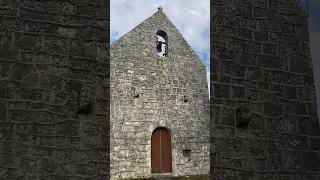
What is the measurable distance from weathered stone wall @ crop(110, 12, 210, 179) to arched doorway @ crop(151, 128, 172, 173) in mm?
200

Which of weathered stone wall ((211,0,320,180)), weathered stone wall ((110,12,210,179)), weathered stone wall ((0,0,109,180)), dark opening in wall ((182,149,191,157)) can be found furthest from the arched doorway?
weathered stone wall ((0,0,109,180))

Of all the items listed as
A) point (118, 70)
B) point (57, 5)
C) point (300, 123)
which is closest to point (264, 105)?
point (300, 123)

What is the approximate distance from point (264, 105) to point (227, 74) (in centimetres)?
51

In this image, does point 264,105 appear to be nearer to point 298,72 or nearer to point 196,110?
point 298,72

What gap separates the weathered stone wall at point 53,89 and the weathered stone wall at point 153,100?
665 centimetres

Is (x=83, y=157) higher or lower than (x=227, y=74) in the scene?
lower

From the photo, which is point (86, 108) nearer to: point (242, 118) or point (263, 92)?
point (242, 118)

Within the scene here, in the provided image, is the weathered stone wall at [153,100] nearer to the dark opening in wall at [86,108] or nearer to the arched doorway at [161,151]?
the arched doorway at [161,151]

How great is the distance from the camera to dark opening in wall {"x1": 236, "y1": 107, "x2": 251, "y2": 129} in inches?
136

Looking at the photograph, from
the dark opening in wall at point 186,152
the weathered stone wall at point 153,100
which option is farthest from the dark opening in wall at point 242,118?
the dark opening in wall at point 186,152

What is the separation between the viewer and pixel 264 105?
3564 millimetres

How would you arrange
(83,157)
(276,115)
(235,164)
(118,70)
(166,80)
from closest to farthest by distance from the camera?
(83,157) → (235,164) → (276,115) → (118,70) → (166,80)

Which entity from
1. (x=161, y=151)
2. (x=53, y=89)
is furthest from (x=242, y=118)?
(x=161, y=151)

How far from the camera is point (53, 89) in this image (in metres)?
3.14
